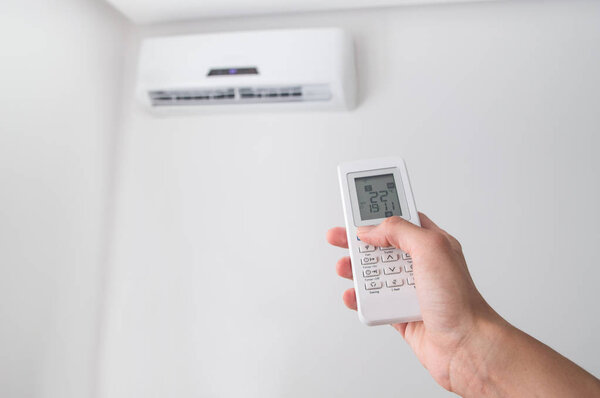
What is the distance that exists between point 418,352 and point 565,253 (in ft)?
2.40

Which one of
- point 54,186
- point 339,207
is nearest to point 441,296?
point 339,207

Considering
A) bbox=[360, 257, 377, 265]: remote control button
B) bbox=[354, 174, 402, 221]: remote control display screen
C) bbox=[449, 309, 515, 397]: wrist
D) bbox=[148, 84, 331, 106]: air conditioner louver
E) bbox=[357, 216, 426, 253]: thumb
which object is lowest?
bbox=[449, 309, 515, 397]: wrist

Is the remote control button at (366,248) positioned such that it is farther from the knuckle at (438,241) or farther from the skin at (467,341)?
the knuckle at (438,241)

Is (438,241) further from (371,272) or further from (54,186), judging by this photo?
(54,186)

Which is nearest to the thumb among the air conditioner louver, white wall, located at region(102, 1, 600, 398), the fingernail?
the fingernail

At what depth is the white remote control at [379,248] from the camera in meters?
0.80

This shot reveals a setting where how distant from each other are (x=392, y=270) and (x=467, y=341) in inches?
6.8

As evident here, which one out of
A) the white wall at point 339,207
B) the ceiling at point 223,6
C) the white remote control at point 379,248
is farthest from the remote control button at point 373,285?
the ceiling at point 223,6

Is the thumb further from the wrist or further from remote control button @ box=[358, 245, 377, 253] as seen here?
the wrist

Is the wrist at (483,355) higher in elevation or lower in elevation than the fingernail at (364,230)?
lower

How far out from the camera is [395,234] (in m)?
0.81

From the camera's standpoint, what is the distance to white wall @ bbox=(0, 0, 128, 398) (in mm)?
1173

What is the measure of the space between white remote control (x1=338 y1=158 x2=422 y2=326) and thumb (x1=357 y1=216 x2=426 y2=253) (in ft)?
0.08

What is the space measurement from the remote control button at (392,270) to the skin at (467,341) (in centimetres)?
4
